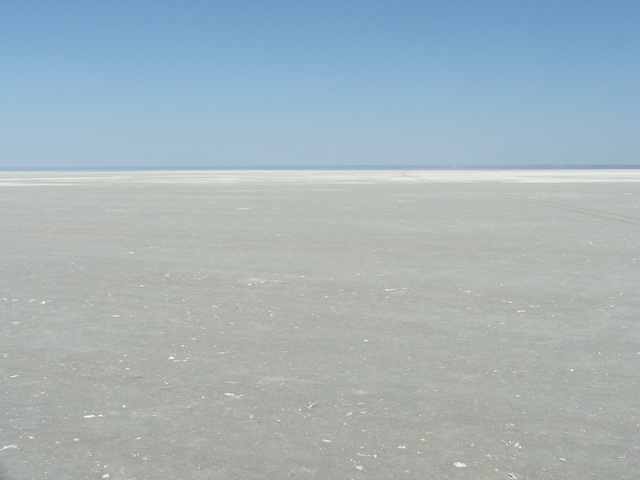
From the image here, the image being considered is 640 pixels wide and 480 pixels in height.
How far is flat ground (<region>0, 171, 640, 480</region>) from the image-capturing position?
3127 mm

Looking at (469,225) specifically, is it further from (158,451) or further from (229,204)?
(158,451)

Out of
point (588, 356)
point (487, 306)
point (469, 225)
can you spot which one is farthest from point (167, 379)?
point (469, 225)

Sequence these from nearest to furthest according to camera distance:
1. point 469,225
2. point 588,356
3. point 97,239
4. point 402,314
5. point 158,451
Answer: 1. point 158,451
2. point 588,356
3. point 402,314
4. point 97,239
5. point 469,225

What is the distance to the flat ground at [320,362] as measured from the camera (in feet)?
10.3

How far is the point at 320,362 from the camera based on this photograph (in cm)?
454

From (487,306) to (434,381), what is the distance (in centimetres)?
223

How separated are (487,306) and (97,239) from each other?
7182mm

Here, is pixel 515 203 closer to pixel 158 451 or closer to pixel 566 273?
pixel 566 273

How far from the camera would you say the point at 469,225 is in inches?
527

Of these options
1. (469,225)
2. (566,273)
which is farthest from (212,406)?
(469,225)

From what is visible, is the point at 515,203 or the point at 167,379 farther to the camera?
the point at 515,203

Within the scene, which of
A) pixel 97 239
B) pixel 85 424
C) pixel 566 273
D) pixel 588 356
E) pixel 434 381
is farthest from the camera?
pixel 97 239

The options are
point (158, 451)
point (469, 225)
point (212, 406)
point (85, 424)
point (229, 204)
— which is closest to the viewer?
point (158, 451)

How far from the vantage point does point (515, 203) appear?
65.2 ft
